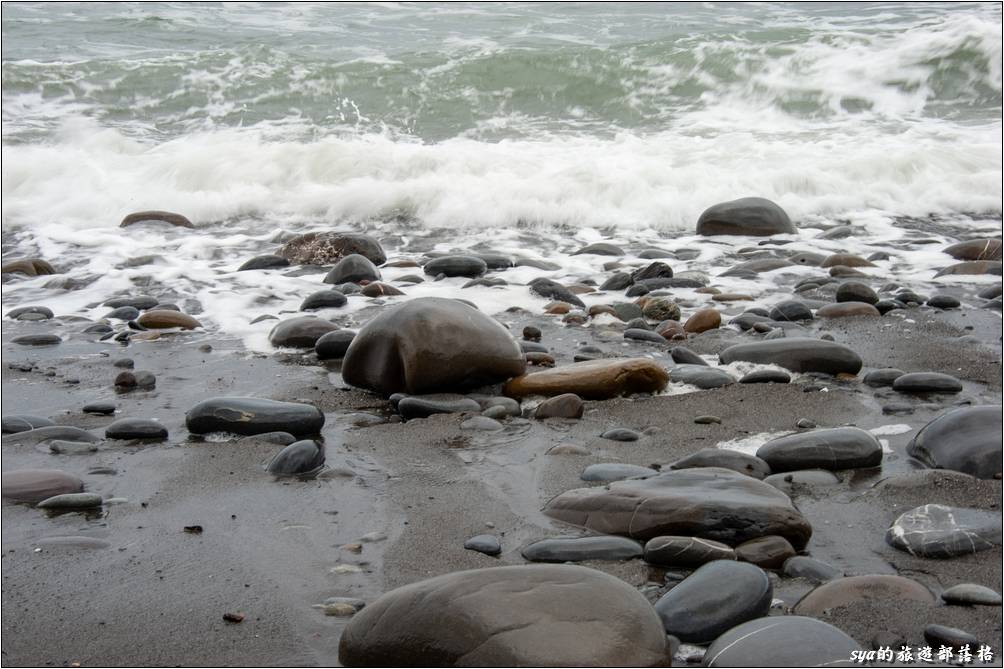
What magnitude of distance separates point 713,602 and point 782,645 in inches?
7.1

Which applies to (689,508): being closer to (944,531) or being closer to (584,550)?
(584,550)

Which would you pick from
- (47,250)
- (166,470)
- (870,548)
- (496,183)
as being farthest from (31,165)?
(870,548)

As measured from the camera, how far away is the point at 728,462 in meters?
2.71

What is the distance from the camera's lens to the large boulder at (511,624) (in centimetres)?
175

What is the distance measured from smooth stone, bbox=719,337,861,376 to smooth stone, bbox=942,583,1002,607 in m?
1.57

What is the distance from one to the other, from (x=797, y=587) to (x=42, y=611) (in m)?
1.49

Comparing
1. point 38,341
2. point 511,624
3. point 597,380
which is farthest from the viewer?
point 38,341

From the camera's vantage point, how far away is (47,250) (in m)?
6.04

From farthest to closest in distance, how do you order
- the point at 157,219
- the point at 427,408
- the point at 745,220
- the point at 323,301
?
the point at 157,219, the point at 745,220, the point at 323,301, the point at 427,408

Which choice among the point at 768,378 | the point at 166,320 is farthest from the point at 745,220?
the point at 166,320

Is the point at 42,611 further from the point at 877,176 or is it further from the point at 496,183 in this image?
the point at 877,176

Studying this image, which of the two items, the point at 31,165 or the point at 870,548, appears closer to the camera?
the point at 870,548

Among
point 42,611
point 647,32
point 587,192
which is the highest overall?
point 647,32

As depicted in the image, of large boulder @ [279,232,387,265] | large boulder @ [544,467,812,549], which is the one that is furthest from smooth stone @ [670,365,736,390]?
large boulder @ [279,232,387,265]
